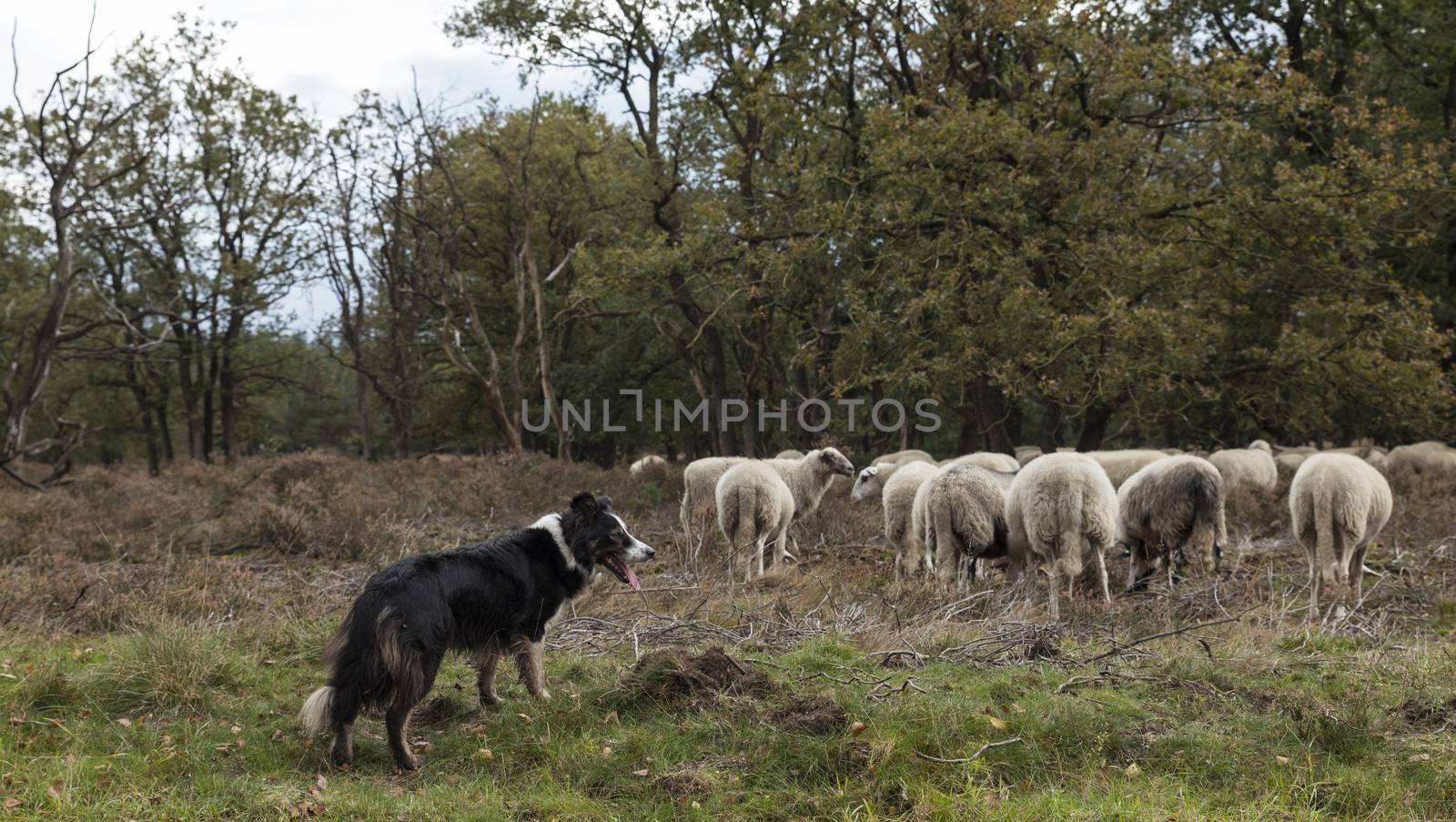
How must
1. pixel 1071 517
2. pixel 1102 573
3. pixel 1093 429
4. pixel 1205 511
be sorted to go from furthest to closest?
pixel 1093 429
pixel 1205 511
pixel 1102 573
pixel 1071 517

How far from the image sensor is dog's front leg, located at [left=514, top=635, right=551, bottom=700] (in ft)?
20.6

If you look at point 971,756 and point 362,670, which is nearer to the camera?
point 971,756

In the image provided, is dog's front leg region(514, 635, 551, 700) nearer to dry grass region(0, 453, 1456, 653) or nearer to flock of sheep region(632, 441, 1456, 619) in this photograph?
dry grass region(0, 453, 1456, 653)

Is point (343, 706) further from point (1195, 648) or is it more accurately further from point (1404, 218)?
point (1404, 218)

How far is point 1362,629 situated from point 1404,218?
1613 centimetres

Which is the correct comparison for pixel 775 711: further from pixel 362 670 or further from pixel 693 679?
pixel 362 670

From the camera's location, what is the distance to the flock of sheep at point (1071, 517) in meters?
9.84

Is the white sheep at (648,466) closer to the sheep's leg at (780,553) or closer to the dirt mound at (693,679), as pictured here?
the sheep's leg at (780,553)

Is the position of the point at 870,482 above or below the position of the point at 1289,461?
above

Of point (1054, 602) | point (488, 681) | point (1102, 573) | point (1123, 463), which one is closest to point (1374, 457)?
point (1123, 463)

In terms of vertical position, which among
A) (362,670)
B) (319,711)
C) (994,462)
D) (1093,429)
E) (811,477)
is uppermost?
(1093,429)

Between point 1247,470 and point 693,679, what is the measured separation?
16143mm

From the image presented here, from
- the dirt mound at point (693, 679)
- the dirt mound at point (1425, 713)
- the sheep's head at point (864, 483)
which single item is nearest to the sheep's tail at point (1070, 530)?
the dirt mound at point (1425, 713)

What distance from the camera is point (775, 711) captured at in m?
5.61
